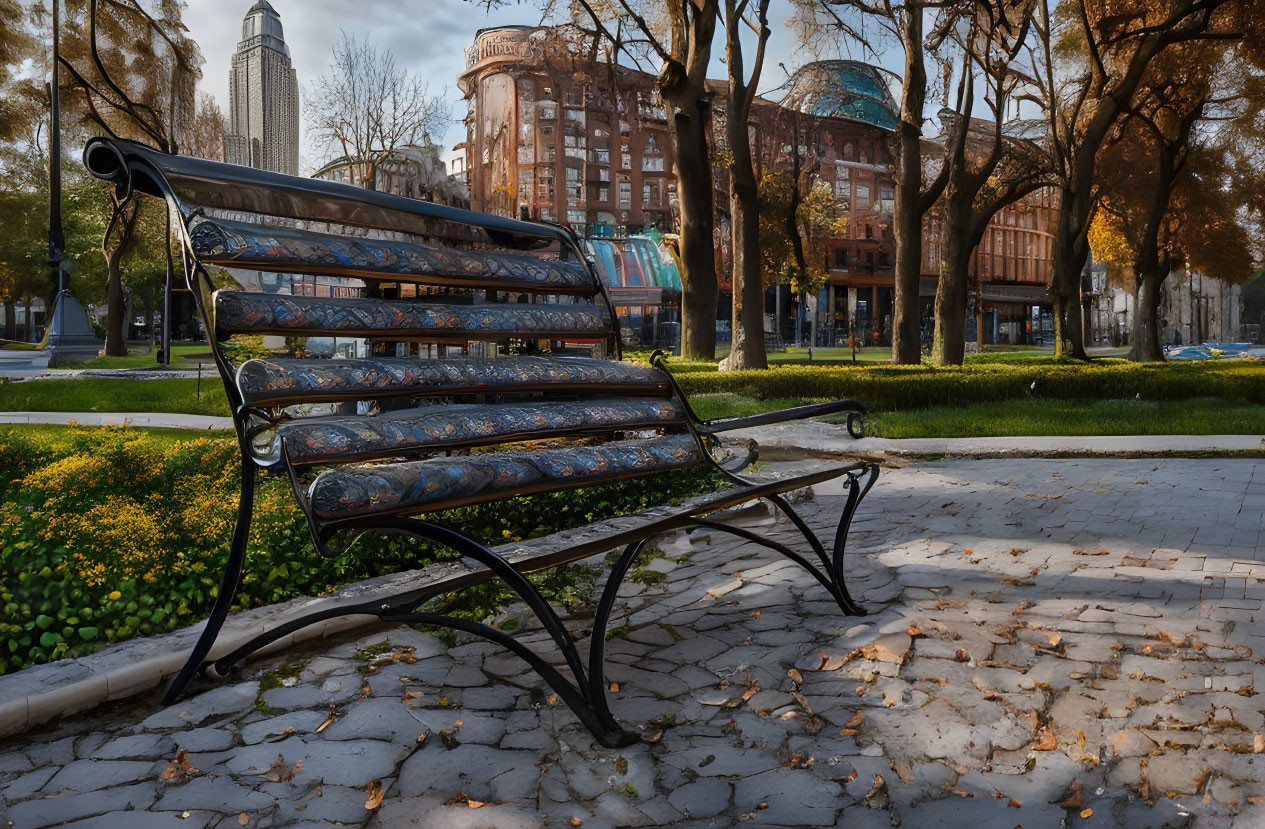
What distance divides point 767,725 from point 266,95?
2622 inches

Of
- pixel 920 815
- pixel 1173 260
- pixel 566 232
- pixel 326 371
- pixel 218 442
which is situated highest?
pixel 1173 260

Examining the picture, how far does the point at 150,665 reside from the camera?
299 centimetres

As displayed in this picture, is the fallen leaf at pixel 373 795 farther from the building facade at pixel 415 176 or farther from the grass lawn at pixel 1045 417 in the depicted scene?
the building facade at pixel 415 176

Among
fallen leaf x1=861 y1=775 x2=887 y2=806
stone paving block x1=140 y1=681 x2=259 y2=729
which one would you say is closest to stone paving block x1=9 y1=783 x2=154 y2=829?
stone paving block x1=140 y1=681 x2=259 y2=729

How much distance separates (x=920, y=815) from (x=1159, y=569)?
278 cm

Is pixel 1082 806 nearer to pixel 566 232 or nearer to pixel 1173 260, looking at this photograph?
pixel 566 232

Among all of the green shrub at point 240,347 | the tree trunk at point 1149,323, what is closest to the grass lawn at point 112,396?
the green shrub at point 240,347

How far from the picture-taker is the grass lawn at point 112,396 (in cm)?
1261

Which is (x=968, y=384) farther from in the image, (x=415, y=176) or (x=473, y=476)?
(x=415, y=176)

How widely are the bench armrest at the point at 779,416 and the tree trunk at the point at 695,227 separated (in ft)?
38.0

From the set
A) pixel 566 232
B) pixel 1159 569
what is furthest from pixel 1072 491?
pixel 566 232

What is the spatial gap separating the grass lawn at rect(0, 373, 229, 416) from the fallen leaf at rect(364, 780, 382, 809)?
34.5ft

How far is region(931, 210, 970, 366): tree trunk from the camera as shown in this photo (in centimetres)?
1998

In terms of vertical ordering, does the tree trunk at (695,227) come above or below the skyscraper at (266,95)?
below
